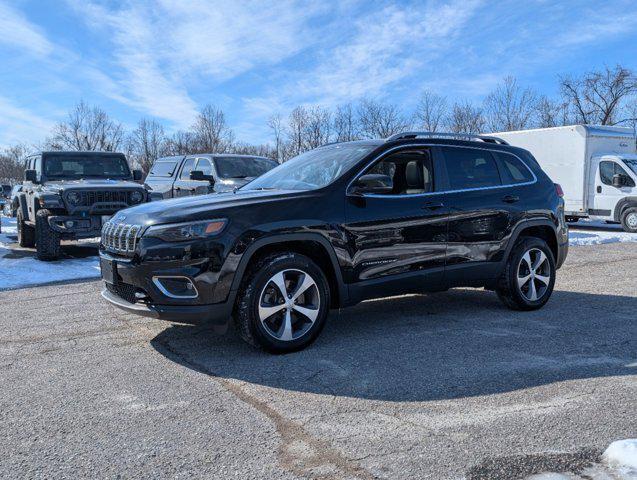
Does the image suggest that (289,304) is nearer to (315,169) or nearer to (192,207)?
(192,207)

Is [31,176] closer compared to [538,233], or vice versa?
[538,233]

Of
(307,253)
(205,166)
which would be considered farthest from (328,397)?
(205,166)

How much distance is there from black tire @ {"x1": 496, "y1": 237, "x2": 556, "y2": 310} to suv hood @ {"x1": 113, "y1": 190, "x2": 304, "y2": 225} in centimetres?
255

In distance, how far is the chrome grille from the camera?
171 inches

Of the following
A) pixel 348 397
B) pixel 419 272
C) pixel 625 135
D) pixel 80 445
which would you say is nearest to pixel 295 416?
pixel 348 397

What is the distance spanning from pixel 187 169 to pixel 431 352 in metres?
9.79

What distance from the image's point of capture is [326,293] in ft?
15.1

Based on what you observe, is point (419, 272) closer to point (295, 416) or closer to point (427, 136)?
point (427, 136)

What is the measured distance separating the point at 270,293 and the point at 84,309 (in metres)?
2.88

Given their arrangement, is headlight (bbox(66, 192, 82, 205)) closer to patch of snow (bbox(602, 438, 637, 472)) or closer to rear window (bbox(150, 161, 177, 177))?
rear window (bbox(150, 161, 177, 177))

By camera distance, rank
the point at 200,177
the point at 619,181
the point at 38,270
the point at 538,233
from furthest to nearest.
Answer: the point at 619,181, the point at 200,177, the point at 38,270, the point at 538,233

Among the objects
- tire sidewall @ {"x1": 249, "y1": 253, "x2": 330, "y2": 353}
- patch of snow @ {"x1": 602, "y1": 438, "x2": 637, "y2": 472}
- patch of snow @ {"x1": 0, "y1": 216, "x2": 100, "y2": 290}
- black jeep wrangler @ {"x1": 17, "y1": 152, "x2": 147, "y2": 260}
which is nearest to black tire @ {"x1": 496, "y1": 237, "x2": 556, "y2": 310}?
tire sidewall @ {"x1": 249, "y1": 253, "x2": 330, "y2": 353}

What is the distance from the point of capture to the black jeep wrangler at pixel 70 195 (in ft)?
32.3

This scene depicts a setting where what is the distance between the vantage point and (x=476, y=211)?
18.3 feet
